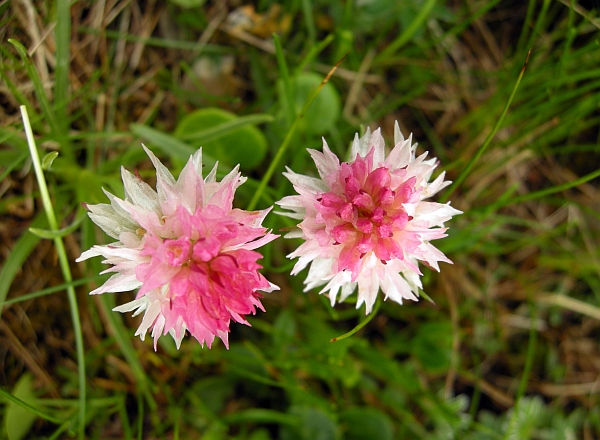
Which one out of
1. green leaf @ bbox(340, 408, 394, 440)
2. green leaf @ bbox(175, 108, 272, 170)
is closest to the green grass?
green leaf @ bbox(340, 408, 394, 440)

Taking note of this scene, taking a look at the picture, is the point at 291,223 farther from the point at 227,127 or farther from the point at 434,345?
the point at 434,345

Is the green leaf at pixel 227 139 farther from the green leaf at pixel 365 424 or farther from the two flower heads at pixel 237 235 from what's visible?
the green leaf at pixel 365 424

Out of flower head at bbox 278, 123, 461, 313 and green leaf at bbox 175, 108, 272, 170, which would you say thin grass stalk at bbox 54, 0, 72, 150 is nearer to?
green leaf at bbox 175, 108, 272, 170

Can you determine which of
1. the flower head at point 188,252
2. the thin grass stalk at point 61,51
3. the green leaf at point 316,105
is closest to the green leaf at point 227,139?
the green leaf at point 316,105

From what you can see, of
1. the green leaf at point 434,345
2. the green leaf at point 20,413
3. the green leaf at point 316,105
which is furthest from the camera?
the green leaf at point 434,345

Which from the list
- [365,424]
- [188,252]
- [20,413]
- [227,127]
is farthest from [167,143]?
[365,424]

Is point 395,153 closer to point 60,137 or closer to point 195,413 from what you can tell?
point 60,137

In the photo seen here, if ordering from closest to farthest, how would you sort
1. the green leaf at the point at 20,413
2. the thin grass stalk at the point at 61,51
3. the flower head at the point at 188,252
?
1. the flower head at the point at 188,252
2. the thin grass stalk at the point at 61,51
3. the green leaf at the point at 20,413
